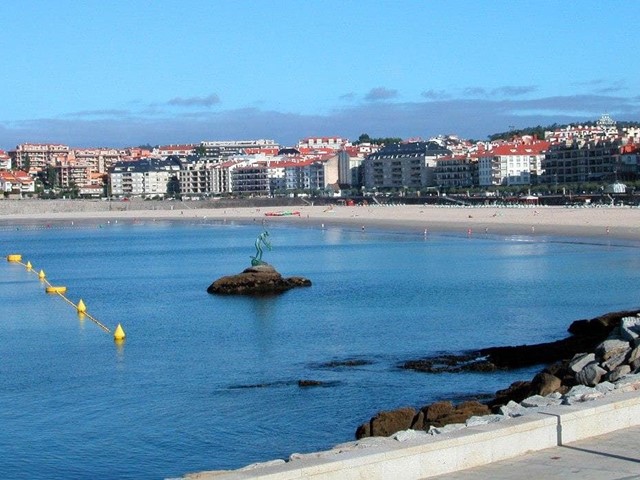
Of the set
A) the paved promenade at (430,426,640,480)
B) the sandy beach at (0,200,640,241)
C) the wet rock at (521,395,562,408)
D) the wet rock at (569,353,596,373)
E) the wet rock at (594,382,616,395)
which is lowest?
the sandy beach at (0,200,640,241)

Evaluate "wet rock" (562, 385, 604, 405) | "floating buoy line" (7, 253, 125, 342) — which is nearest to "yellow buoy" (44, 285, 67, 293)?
"floating buoy line" (7, 253, 125, 342)

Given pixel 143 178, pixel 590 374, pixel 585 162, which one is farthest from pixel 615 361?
pixel 143 178

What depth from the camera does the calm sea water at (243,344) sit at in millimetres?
13969

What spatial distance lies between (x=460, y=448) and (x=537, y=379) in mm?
6303

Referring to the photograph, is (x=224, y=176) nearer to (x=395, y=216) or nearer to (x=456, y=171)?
(x=456, y=171)

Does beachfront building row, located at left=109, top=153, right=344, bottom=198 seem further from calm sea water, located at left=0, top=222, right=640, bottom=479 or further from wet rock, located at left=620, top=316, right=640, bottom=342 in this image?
wet rock, located at left=620, top=316, right=640, bottom=342

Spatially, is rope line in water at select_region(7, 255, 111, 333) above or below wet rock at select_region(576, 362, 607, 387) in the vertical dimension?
below

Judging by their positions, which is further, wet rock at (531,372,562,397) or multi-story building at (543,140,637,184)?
multi-story building at (543,140,637,184)

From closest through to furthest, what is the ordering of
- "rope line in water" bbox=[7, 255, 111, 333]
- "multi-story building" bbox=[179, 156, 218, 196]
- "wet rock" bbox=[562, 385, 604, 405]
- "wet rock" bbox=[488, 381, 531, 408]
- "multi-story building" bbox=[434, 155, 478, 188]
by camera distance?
1. "wet rock" bbox=[562, 385, 604, 405]
2. "wet rock" bbox=[488, 381, 531, 408]
3. "rope line in water" bbox=[7, 255, 111, 333]
4. "multi-story building" bbox=[434, 155, 478, 188]
5. "multi-story building" bbox=[179, 156, 218, 196]

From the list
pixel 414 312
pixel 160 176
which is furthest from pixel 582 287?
pixel 160 176

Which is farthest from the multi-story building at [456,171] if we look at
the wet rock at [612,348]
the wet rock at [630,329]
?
the wet rock at [612,348]

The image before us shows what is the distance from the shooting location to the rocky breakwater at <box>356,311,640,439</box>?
10.9 meters

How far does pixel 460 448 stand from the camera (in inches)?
302

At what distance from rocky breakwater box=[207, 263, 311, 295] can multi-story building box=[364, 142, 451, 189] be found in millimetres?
114268
